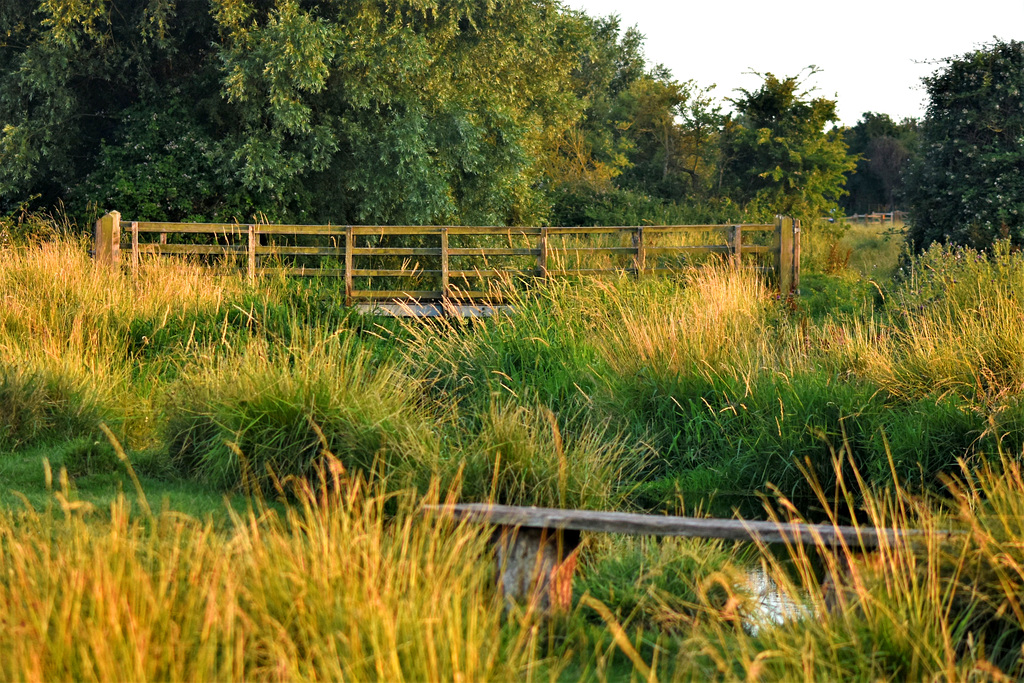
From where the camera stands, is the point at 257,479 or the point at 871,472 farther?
the point at 871,472

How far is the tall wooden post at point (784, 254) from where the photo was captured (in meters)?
15.3

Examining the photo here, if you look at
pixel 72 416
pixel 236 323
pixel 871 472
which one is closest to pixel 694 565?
pixel 871 472

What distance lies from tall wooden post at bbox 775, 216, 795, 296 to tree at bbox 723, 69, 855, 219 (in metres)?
16.9

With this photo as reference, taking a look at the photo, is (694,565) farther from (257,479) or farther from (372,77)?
(372,77)

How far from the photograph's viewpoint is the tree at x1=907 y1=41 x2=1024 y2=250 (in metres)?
16.7

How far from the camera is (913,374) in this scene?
7.32m

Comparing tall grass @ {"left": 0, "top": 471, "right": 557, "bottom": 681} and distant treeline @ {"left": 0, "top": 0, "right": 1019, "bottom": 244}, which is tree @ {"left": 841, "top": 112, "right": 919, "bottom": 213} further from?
tall grass @ {"left": 0, "top": 471, "right": 557, "bottom": 681}

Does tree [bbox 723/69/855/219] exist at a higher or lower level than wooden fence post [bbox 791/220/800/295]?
higher

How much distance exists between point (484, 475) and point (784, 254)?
10.7 metres

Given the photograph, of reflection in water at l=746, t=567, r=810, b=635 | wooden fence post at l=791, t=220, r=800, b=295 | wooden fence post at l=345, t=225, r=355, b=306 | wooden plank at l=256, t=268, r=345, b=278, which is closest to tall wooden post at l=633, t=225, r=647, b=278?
wooden fence post at l=791, t=220, r=800, b=295

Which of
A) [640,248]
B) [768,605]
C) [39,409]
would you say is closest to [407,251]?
[640,248]

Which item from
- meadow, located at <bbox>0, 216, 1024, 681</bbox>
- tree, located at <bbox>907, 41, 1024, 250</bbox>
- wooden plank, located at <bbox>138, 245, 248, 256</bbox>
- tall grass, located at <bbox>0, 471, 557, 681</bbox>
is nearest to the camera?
tall grass, located at <bbox>0, 471, 557, 681</bbox>

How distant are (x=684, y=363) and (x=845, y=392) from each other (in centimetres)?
120

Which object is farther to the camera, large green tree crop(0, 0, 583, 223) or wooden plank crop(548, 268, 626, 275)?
large green tree crop(0, 0, 583, 223)
